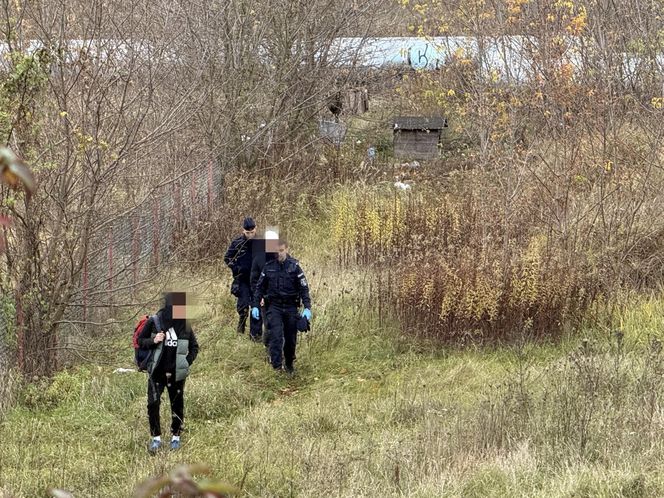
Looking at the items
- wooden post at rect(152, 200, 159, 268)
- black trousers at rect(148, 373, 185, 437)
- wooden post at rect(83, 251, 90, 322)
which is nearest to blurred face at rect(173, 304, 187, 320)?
black trousers at rect(148, 373, 185, 437)

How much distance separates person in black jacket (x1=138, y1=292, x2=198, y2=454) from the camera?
6.93m

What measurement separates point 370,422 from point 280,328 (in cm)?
192

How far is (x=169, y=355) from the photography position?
700 cm

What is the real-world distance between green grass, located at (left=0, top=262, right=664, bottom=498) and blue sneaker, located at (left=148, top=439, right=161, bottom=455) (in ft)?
0.41

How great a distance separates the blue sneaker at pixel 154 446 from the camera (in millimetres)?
7023

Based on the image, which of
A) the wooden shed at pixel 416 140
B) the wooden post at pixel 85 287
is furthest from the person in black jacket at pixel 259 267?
the wooden shed at pixel 416 140

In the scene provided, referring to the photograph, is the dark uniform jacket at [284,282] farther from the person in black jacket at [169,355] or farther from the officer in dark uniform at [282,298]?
the person in black jacket at [169,355]

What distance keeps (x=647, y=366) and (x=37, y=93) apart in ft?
20.4

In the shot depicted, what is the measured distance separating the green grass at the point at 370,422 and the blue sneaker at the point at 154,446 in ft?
0.41

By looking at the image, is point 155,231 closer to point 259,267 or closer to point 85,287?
point 85,287

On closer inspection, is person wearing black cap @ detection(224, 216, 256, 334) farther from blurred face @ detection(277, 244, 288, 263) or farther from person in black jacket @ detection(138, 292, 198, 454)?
person in black jacket @ detection(138, 292, 198, 454)

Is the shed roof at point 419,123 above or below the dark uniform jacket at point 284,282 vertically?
above

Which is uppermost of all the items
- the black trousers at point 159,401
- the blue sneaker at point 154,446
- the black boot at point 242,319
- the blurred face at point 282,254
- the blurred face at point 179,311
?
the blurred face at point 282,254

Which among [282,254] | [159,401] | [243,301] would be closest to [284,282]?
[282,254]
